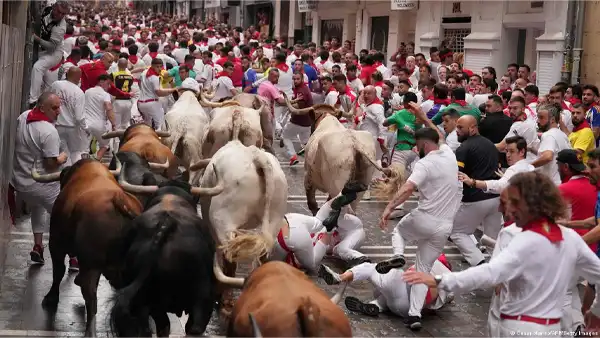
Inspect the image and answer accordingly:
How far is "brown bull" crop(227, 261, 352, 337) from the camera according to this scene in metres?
5.65

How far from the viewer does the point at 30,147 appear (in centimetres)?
1061

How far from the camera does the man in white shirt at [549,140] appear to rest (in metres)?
11.7

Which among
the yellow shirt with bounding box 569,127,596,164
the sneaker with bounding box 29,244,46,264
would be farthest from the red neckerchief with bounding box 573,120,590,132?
the sneaker with bounding box 29,244,46,264

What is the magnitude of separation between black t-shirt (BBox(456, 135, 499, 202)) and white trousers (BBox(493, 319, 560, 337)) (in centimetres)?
518

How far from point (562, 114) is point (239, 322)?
368 inches

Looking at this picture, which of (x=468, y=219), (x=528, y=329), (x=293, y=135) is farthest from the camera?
(x=293, y=135)

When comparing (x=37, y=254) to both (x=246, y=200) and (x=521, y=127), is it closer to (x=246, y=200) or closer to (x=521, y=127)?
(x=246, y=200)

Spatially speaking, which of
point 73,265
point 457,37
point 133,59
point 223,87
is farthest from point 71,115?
point 457,37

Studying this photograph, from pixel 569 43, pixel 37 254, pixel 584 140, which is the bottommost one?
pixel 37 254

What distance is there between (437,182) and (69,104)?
6021 millimetres

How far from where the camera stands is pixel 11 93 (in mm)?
10969

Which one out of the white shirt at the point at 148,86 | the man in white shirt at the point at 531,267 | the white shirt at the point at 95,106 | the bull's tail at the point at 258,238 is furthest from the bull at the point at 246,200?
the white shirt at the point at 148,86

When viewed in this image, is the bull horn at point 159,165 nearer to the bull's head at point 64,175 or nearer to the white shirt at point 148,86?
the bull's head at point 64,175

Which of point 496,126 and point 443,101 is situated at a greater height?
point 443,101
